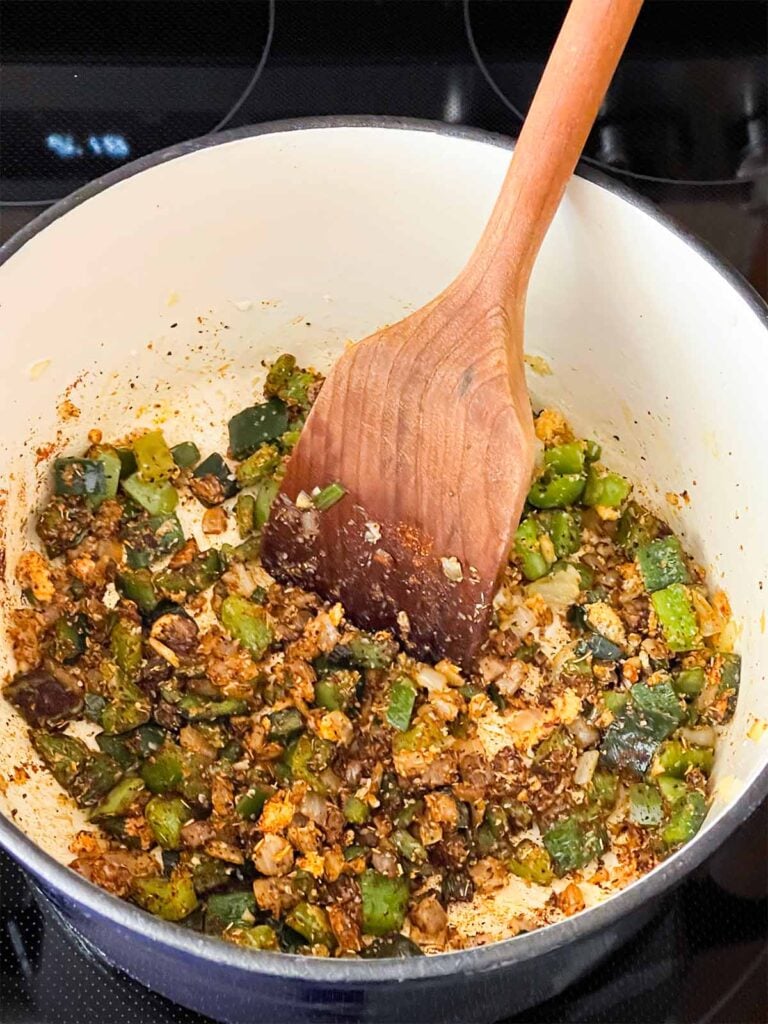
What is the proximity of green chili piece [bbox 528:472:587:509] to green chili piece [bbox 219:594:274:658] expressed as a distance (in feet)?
1.49

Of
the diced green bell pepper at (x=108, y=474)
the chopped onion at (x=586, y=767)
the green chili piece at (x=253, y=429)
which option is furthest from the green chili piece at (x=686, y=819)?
the diced green bell pepper at (x=108, y=474)

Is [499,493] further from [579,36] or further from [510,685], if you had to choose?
[579,36]

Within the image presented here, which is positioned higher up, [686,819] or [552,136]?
[552,136]

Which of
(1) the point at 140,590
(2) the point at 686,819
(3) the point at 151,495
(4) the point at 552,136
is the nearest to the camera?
(4) the point at 552,136

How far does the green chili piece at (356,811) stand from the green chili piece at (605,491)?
0.59 meters

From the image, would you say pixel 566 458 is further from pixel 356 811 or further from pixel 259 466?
pixel 356 811

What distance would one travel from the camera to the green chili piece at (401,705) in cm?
162

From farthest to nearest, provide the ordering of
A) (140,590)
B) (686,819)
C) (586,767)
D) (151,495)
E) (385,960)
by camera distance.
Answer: (151,495) < (140,590) < (586,767) < (686,819) < (385,960)

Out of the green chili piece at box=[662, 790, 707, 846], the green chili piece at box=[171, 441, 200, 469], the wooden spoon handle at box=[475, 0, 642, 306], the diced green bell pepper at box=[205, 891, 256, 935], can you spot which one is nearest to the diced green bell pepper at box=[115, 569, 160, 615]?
the green chili piece at box=[171, 441, 200, 469]

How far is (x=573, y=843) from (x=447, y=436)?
562 mm

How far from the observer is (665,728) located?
1608mm

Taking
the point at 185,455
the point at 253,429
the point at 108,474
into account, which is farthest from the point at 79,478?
the point at 253,429

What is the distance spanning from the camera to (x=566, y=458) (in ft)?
5.90

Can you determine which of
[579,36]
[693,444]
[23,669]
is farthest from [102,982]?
[579,36]
